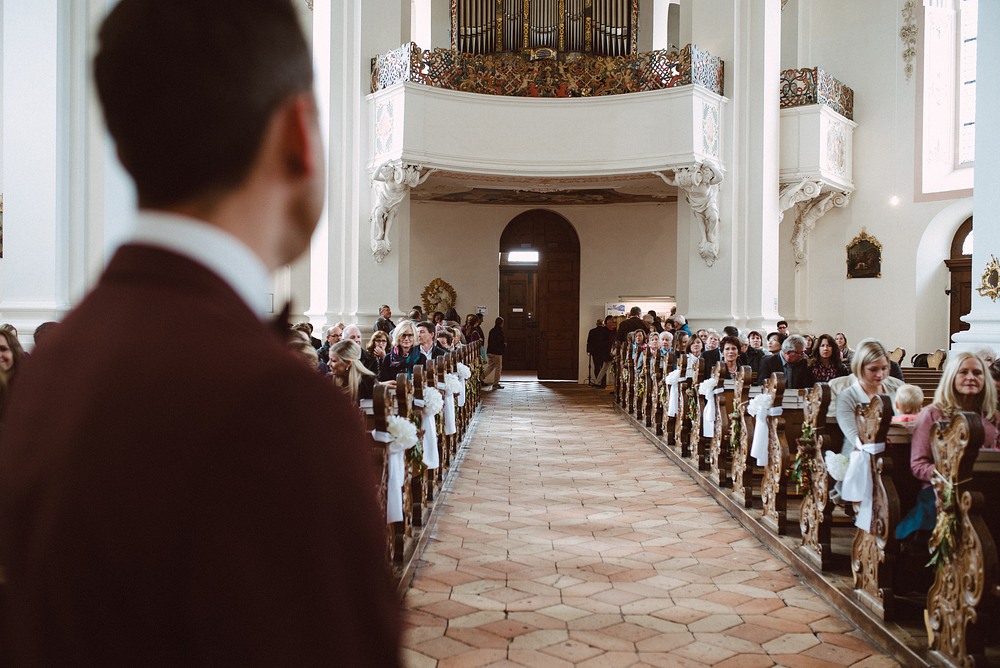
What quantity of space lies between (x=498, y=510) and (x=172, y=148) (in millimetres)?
6611

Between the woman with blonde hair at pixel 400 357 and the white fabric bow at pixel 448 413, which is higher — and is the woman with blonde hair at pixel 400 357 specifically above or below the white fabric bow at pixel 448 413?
above

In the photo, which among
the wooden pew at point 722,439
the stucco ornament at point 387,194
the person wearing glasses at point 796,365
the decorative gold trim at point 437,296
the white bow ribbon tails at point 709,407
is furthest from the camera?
the decorative gold trim at point 437,296

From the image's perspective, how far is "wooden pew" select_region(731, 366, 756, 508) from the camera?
6934 millimetres

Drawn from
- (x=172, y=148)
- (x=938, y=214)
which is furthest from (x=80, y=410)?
(x=938, y=214)

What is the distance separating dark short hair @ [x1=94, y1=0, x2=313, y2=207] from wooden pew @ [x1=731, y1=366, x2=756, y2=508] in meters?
6.64

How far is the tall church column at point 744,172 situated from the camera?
14266mm

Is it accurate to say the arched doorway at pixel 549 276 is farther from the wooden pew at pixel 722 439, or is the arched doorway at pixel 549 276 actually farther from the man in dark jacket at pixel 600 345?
the wooden pew at pixel 722 439

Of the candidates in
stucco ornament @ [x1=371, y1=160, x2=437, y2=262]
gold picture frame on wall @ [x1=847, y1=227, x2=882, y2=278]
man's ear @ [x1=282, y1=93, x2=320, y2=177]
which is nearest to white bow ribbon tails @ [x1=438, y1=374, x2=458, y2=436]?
stucco ornament @ [x1=371, y1=160, x2=437, y2=262]

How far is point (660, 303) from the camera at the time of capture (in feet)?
67.1

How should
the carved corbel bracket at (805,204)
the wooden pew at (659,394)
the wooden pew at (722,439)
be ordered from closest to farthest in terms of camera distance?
the wooden pew at (722,439) → the wooden pew at (659,394) → the carved corbel bracket at (805,204)

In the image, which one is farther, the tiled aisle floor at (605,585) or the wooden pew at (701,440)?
the wooden pew at (701,440)

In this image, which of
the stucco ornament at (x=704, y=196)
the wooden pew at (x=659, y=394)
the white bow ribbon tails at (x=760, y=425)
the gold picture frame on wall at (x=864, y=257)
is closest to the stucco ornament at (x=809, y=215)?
the gold picture frame on wall at (x=864, y=257)

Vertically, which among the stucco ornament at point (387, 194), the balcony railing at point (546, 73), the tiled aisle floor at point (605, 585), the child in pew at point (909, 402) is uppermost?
the balcony railing at point (546, 73)

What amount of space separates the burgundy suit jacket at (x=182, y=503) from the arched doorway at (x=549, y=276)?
67.4 feet
